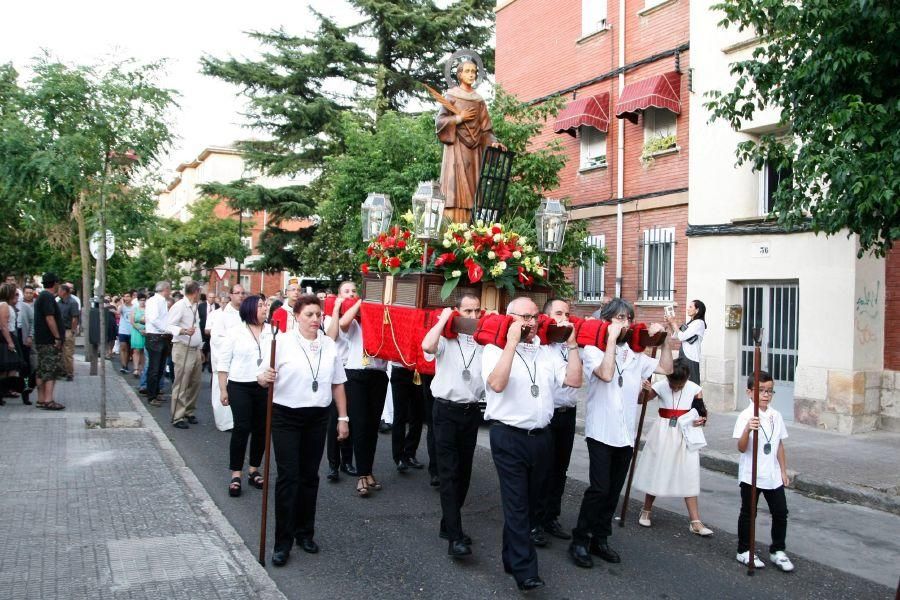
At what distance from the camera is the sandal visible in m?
7.88

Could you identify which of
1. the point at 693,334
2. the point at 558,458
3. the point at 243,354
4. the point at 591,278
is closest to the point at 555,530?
the point at 558,458

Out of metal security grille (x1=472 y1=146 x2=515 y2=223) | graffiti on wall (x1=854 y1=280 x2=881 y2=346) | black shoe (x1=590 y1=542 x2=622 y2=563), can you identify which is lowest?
black shoe (x1=590 y1=542 x2=622 y2=563)

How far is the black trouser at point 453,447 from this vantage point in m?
6.04

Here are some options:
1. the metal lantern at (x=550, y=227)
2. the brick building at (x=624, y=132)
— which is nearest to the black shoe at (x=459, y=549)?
the metal lantern at (x=550, y=227)

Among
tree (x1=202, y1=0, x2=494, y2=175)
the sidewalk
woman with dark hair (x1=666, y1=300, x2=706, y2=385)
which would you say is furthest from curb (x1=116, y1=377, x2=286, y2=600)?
tree (x1=202, y1=0, x2=494, y2=175)

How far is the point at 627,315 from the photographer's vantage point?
612cm

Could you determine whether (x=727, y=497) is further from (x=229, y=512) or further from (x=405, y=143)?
(x=405, y=143)

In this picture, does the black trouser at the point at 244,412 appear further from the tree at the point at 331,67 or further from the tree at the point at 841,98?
the tree at the point at 331,67

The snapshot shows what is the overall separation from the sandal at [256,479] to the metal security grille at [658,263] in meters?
9.83

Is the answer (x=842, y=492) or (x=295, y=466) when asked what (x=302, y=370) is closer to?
(x=295, y=466)

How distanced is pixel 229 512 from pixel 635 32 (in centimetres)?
1342

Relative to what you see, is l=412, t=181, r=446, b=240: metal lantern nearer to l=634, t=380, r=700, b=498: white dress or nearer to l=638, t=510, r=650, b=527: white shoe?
l=634, t=380, r=700, b=498: white dress

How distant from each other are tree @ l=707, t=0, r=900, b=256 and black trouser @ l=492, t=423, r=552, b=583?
403 centimetres

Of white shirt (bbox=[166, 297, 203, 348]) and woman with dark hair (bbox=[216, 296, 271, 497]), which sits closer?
woman with dark hair (bbox=[216, 296, 271, 497])
